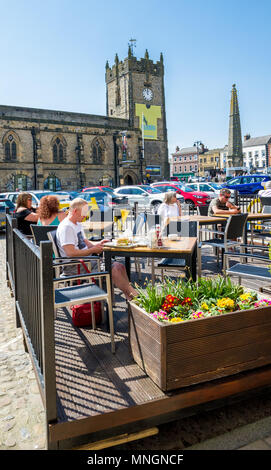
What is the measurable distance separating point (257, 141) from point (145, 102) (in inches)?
1826

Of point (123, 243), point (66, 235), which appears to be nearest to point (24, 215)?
point (66, 235)

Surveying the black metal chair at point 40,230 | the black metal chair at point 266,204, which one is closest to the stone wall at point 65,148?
the black metal chair at point 266,204

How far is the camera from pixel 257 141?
299 ft

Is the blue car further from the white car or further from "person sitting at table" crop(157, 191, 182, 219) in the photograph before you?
"person sitting at table" crop(157, 191, 182, 219)

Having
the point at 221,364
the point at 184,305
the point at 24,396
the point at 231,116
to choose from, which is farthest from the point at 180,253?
the point at 231,116

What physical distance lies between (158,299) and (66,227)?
180 cm

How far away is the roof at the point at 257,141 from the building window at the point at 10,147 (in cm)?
6612

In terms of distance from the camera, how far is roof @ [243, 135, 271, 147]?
8768 centimetres

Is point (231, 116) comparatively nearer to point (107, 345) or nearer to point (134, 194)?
point (134, 194)

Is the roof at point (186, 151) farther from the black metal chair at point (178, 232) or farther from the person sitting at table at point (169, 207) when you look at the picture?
the black metal chair at point (178, 232)

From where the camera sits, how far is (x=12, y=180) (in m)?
38.9

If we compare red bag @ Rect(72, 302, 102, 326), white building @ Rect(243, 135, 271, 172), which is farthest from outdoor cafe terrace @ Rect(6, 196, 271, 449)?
white building @ Rect(243, 135, 271, 172)

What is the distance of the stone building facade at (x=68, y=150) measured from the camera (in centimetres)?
3900

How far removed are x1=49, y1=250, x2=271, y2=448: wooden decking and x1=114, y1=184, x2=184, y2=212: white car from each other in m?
19.1
